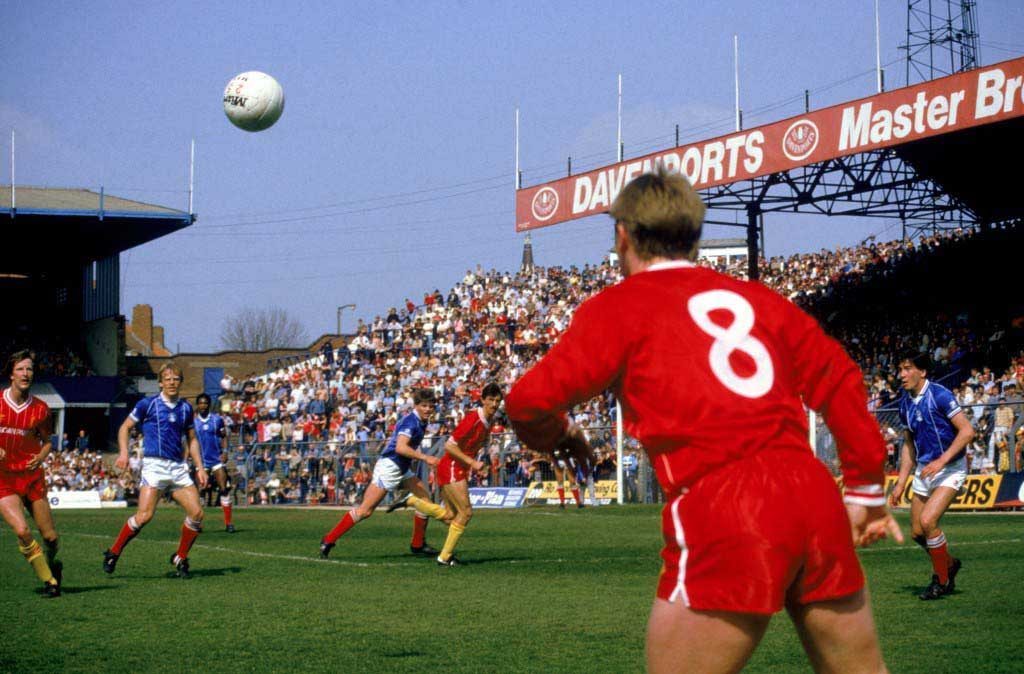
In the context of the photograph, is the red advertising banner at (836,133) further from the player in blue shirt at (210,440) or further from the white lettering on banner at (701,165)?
the player in blue shirt at (210,440)

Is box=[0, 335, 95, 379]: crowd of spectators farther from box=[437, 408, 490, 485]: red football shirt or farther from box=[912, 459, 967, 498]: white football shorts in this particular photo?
box=[912, 459, 967, 498]: white football shorts

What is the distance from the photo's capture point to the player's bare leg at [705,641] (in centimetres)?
336

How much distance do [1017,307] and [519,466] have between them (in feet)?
40.5

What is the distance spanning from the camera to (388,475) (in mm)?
15484

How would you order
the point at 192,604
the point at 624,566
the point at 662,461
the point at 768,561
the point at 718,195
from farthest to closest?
the point at 718,195 < the point at 624,566 < the point at 192,604 < the point at 662,461 < the point at 768,561

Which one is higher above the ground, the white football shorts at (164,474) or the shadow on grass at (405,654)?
the white football shorts at (164,474)

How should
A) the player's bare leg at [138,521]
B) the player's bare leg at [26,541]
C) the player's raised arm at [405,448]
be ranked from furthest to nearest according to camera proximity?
the player's raised arm at [405,448] → the player's bare leg at [138,521] → the player's bare leg at [26,541]

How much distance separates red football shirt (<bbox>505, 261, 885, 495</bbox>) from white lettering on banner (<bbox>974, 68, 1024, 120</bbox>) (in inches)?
914

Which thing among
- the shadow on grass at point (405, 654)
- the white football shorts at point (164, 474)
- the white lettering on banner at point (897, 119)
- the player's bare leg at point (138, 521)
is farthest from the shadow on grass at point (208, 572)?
the white lettering on banner at point (897, 119)

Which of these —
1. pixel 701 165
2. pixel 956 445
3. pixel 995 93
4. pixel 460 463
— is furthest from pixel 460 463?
pixel 701 165

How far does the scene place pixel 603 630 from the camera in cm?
875

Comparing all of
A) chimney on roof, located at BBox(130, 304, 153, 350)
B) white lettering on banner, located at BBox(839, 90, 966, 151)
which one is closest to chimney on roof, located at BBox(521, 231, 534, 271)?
chimney on roof, located at BBox(130, 304, 153, 350)

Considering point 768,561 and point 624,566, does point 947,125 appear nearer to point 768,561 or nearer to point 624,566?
point 624,566

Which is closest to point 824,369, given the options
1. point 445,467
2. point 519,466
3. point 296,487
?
point 445,467
